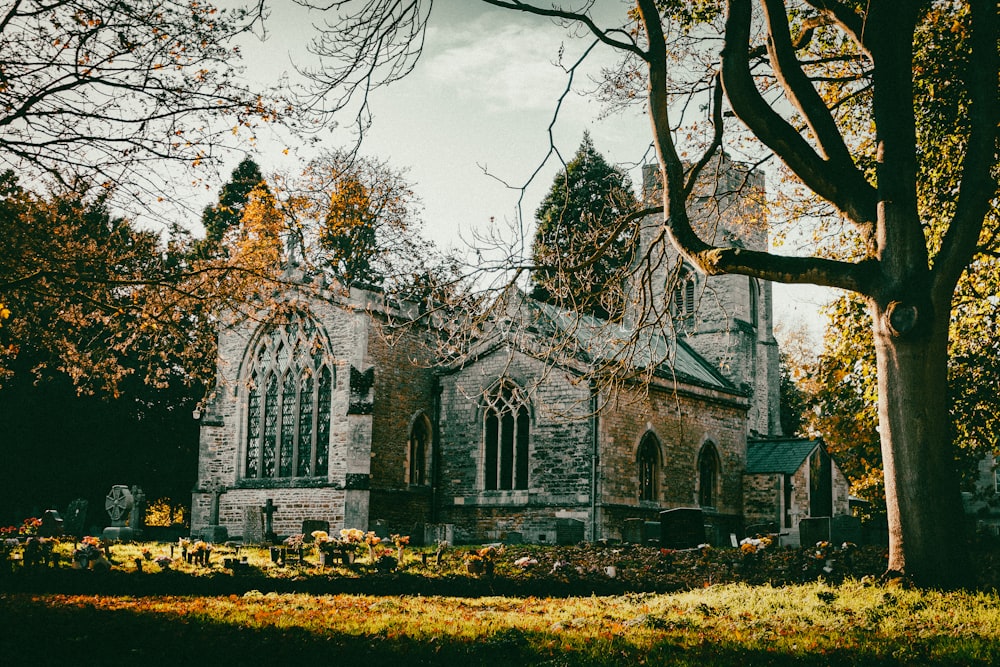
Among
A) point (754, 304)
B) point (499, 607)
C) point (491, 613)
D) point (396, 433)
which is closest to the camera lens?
point (491, 613)

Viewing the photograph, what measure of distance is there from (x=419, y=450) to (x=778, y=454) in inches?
457

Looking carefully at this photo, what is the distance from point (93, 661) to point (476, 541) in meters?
18.9

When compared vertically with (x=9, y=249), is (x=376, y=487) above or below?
below

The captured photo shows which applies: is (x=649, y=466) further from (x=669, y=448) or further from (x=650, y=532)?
(x=650, y=532)

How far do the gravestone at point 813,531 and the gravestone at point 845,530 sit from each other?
0.21m

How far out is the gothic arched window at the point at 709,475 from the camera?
27234 millimetres

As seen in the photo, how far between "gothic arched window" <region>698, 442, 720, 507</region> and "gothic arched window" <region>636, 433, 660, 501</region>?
2.27 meters

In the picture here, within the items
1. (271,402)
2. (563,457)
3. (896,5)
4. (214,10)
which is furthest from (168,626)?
(271,402)

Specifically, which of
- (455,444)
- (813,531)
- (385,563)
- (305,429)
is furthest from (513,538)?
(305,429)

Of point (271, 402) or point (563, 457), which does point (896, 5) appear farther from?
point (271, 402)

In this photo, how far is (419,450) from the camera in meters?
27.0

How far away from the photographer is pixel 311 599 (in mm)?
11258

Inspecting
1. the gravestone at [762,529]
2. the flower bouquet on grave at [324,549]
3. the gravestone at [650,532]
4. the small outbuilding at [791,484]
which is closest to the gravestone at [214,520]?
the flower bouquet on grave at [324,549]

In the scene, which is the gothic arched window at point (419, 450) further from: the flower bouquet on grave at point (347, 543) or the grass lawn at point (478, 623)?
the grass lawn at point (478, 623)
